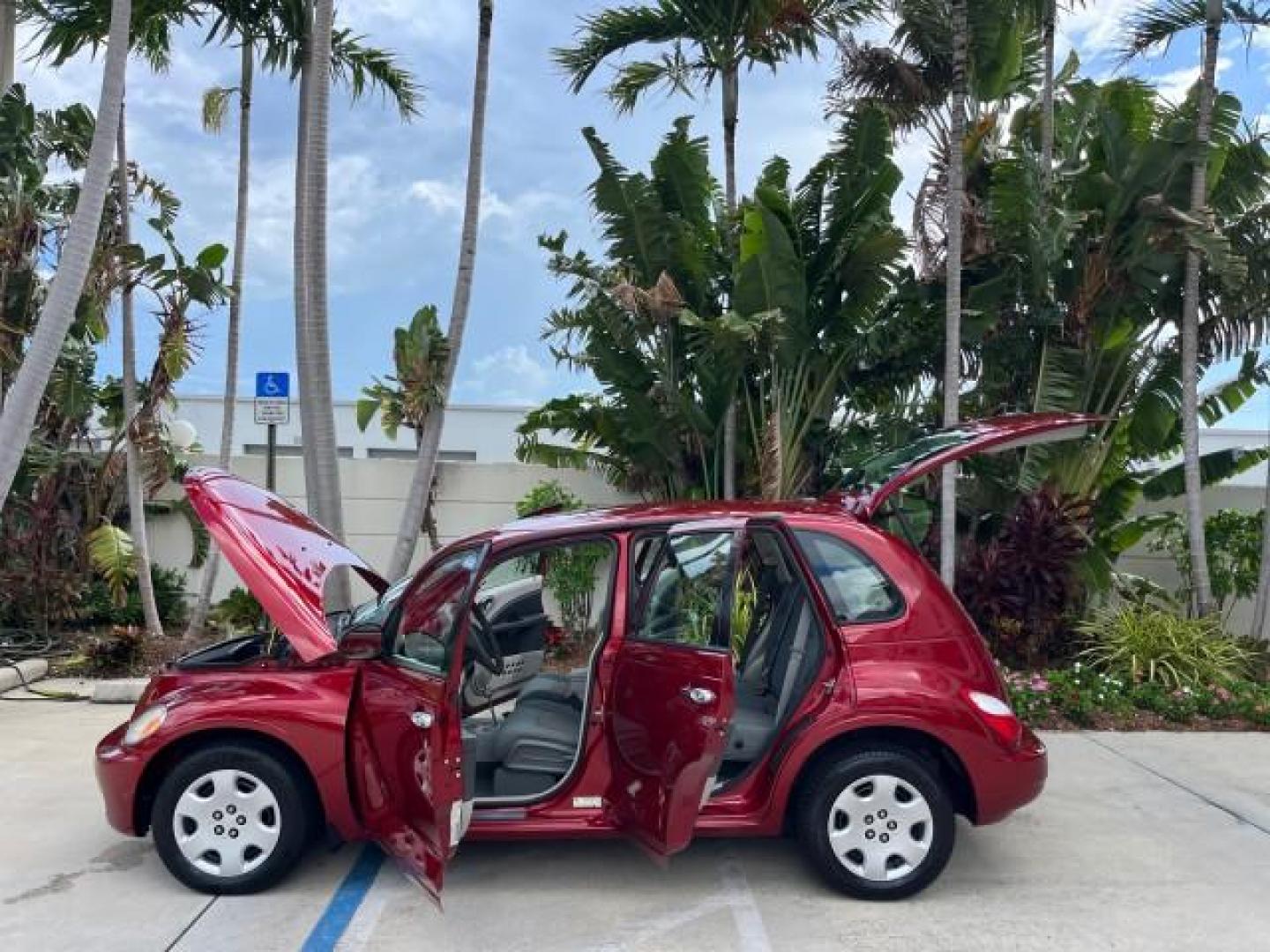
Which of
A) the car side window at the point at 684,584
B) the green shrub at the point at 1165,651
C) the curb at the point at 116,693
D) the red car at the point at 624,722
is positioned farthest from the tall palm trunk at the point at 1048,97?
the curb at the point at 116,693

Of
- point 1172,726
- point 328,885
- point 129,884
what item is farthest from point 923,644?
point 1172,726

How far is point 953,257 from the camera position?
876cm

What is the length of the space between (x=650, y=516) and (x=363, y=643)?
1404 millimetres

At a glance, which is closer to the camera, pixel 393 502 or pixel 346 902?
pixel 346 902

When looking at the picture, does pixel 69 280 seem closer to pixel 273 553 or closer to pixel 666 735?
pixel 273 553

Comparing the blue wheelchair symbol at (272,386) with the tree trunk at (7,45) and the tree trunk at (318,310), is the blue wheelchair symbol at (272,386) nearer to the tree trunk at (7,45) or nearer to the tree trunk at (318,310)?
the tree trunk at (318,310)

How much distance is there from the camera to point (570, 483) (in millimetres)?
11266

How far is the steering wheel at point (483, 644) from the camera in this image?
486 centimetres

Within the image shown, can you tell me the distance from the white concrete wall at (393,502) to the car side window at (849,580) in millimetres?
6822

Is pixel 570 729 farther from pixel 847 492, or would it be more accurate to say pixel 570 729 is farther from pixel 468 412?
pixel 468 412

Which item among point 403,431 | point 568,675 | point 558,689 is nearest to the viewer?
point 558,689

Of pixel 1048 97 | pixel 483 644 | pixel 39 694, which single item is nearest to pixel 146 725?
pixel 483 644

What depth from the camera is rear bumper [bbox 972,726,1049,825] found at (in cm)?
436

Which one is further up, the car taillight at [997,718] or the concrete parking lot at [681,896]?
the car taillight at [997,718]
